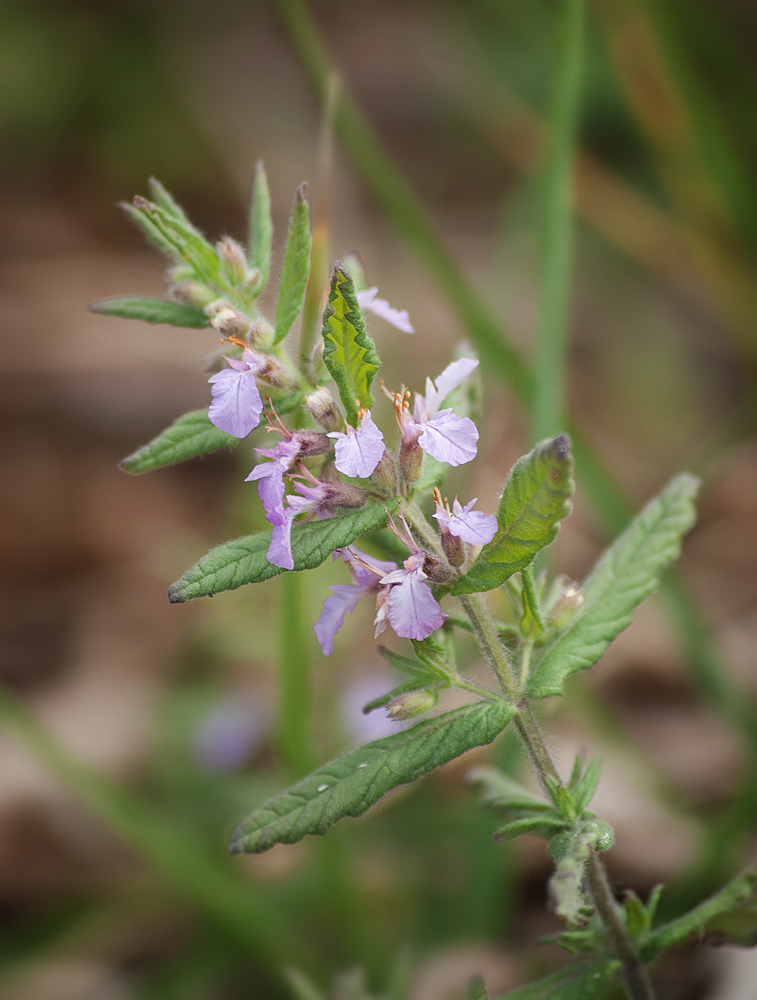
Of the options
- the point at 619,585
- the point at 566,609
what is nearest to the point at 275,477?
the point at 566,609

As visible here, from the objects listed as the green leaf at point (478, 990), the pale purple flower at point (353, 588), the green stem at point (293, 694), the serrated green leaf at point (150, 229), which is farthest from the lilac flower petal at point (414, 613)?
the green stem at point (293, 694)

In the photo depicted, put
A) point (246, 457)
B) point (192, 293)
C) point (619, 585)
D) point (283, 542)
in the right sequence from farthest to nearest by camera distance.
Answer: point (246, 457)
point (619, 585)
point (192, 293)
point (283, 542)

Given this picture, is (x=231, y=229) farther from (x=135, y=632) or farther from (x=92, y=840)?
(x=92, y=840)

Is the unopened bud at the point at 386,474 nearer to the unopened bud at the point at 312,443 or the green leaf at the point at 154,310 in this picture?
the unopened bud at the point at 312,443

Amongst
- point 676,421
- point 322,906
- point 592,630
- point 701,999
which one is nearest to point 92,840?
point 322,906

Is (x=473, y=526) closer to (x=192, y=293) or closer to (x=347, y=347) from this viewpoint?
(x=347, y=347)

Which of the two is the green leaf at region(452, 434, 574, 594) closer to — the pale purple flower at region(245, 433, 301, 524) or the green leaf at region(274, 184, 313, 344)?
the pale purple flower at region(245, 433, 301, 524)

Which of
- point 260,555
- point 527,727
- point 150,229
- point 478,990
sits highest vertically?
point 150,229
